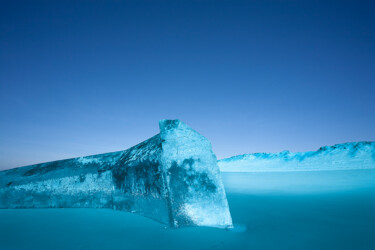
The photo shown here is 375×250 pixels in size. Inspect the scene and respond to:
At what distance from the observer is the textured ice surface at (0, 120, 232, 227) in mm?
1906

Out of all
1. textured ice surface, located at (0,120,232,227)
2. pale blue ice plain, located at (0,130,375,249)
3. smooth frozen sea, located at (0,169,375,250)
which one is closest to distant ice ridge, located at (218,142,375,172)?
pale blue ice plain, located at (0,130,375,249)

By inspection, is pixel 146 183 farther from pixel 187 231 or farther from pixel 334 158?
pixel 334 158

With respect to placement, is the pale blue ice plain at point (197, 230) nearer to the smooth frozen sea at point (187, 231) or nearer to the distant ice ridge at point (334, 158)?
the smooth frozen sea at point (187, 231)

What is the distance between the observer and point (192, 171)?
202cm

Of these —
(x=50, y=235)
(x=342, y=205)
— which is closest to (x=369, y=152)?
(x=342, y=205)

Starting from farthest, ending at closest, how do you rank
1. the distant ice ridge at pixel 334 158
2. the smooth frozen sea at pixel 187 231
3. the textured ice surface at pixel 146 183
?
the distant ice ridge at pixel 334 158 → the textured ice surface at pixel 146 183 → the smooth frozen sea at pixel 187 231

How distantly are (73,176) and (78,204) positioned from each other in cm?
45

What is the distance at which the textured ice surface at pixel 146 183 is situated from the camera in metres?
1.91

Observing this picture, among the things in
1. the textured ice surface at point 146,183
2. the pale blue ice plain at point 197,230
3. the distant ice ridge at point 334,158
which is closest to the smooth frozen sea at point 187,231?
the pale blue ice plain at point 197,230

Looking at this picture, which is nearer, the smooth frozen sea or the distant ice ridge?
the smooth frozen sea

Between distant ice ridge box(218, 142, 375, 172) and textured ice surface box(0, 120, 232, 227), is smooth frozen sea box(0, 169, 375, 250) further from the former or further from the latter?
distant ice ridge box(218, 142, 375, 172)

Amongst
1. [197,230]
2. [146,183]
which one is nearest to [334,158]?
[197,230]

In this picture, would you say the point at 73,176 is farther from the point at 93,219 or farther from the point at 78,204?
the point at 93,219

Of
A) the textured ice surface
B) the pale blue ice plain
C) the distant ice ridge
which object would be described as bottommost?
the distant ice ridge
